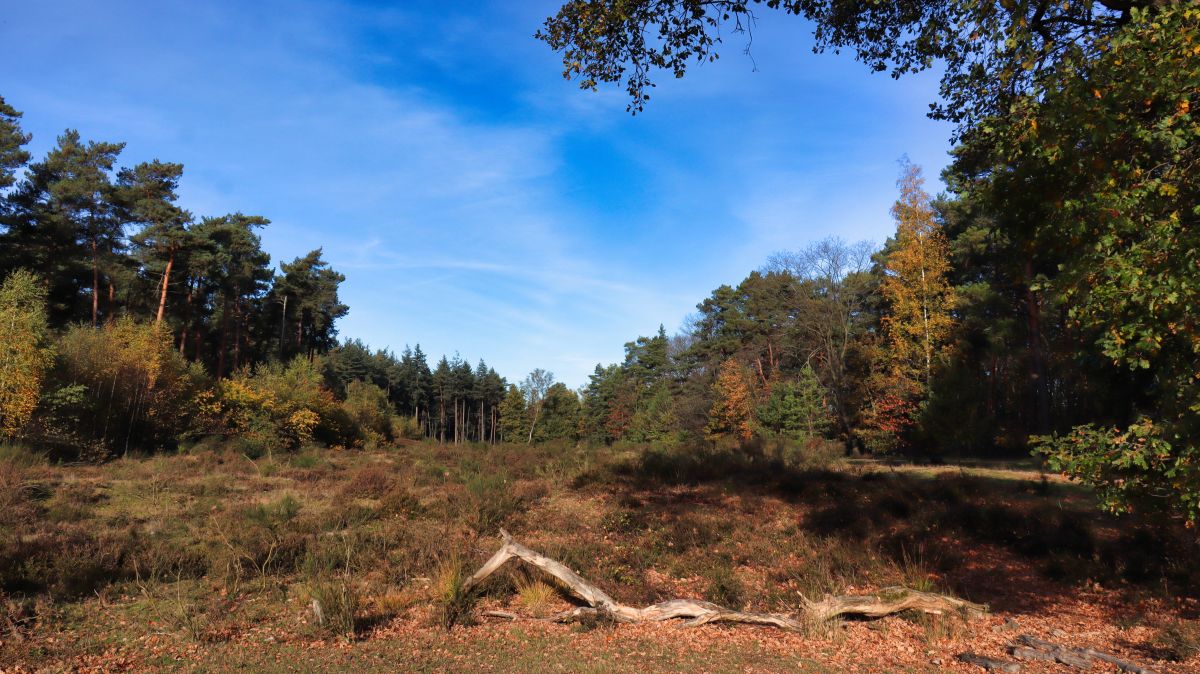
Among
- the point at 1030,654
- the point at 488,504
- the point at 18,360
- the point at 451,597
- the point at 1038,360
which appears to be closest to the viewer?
the point at 1030,654

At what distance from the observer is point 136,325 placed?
28828 millimetres

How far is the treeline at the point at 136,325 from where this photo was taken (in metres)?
20.6

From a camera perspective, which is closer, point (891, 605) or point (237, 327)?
point (891, 605)

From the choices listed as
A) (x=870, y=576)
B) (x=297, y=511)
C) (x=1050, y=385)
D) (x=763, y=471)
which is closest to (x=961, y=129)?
(x=870, y=576)

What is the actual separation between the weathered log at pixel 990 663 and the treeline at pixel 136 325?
25.5m

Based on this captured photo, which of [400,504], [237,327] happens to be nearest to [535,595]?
[400,504]

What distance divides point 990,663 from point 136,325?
34874 millimetres

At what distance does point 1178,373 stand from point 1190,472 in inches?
35.1

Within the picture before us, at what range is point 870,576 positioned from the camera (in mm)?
8891

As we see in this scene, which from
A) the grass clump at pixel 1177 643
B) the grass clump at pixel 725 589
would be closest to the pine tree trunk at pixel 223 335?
the grass clump at pixel 725 589

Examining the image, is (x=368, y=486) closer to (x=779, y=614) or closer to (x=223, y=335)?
(x=779, y=614)

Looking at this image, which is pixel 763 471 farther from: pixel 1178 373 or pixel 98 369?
pixel 98 369

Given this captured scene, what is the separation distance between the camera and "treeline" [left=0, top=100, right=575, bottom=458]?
20.6 metres

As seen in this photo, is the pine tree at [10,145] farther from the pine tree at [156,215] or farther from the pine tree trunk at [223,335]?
the pine tree trunk at [223,335]
